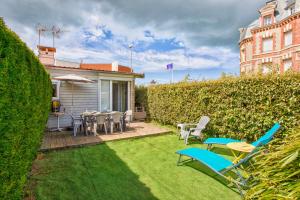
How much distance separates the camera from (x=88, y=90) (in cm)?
1052

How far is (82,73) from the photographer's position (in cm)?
1030

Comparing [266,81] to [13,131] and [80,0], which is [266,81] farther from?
[80,0]

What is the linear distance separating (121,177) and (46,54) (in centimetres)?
1149

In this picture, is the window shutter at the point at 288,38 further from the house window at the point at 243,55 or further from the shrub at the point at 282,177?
the shrub at the point at 282,177

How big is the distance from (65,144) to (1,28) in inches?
208

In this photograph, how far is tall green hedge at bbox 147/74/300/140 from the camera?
545cm

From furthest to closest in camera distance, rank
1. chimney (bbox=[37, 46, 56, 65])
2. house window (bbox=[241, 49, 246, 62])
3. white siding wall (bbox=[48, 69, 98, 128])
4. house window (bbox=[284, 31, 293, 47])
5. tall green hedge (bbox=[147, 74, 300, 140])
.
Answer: house window (bbox=[241, 49, 246, 62]) < house window (bbox=[284, 31, 293, 47]) < chimney (bbox=[37, 46, 56, 65]) < white siding wall (bbox=[48, 69, 98, 128]) < tall green hedge (bbox=[147, 74, 300, 140])

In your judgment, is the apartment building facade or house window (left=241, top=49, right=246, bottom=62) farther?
house window (left=241, top=49, right=246, bottom=62)

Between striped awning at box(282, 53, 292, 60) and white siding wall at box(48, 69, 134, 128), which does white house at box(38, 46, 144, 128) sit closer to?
white siding wall at box(48, 69, 134, 128)

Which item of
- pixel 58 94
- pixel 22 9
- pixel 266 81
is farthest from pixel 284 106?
A: pixel 22 9

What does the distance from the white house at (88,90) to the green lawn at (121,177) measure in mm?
4664

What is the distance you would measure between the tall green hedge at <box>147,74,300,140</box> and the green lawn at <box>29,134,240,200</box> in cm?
218

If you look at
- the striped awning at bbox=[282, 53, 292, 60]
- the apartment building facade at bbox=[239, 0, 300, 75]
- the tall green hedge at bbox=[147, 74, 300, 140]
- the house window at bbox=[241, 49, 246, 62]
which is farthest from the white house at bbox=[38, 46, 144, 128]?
the house window at bbox=[241, 49, 246, 62]

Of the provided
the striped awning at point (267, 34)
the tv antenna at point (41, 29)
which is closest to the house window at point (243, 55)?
the striped awning at point (267, 34)
